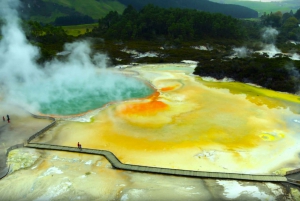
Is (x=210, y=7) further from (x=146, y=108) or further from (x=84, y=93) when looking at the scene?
(x=146, y=108)

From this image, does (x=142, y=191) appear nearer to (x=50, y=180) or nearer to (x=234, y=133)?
(x=50, y=180)

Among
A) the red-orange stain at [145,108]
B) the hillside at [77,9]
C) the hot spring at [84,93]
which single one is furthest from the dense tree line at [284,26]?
the red-orange stain at [145,108]

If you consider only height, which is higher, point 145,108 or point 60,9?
point 60,9

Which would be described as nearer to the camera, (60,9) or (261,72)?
(261,72)

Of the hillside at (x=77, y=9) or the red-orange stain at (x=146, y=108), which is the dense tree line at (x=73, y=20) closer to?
the hillside at (x=77, y=9)

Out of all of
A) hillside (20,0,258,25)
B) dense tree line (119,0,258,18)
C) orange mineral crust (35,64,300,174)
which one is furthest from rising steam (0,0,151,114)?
dense tree line (119,0,258,18)

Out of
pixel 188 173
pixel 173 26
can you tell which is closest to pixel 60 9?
pixel 173 26
